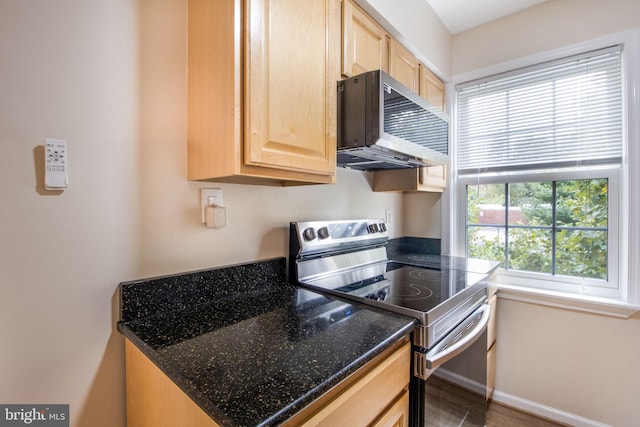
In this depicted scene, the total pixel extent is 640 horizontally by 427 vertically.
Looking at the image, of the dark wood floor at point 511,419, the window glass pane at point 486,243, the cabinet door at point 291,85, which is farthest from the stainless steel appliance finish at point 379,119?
the dark wood floor at point 511,419

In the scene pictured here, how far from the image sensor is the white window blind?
5.43ft

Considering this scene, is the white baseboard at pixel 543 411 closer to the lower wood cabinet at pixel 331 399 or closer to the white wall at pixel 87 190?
the lower wood cabinet at pixel 331 399

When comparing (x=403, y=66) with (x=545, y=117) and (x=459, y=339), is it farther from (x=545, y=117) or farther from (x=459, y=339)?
(x=459, y=339)

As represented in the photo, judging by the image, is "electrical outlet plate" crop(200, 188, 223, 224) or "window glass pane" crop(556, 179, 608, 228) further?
"window glass pane" crop(556, 179, 608, 228)

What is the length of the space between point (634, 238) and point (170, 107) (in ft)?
7.38

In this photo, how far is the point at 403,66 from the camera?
1.66m

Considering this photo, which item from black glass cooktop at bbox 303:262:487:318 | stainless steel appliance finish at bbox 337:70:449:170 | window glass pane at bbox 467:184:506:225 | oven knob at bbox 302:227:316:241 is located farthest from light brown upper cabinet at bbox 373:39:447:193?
oven knob at bbox 302:227:316:241

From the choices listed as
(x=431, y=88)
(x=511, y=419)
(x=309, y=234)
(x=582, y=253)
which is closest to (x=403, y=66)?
(x=431, y=88)

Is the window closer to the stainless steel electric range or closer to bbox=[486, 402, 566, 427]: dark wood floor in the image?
the stainless steel electric range

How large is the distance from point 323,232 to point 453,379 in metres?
0.79

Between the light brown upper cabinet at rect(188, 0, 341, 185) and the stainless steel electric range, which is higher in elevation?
the light brown upper cabinet at rect(188, 0, 341, 185)

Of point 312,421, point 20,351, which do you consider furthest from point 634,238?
point 20,351

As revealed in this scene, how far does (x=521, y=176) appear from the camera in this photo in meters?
1.90

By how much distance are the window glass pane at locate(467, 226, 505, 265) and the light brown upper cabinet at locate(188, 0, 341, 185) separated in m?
1.47
